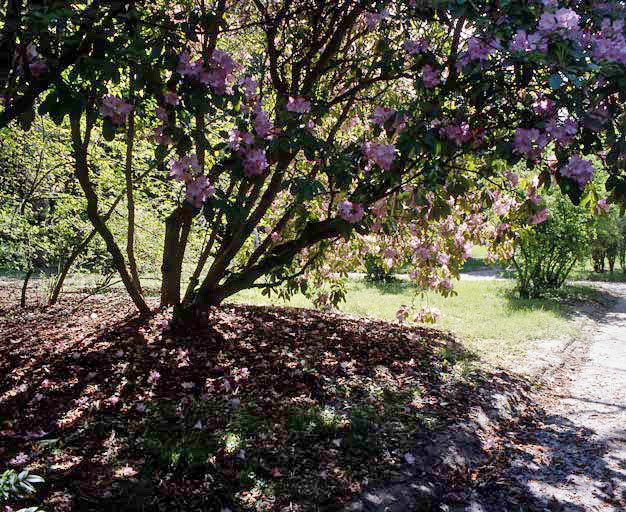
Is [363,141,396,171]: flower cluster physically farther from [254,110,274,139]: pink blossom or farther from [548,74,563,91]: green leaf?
[548,74,563,91]: green leaf

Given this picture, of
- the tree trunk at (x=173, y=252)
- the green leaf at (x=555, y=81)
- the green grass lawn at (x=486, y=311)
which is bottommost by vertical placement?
the green grass lawn at (x=486, y=311)

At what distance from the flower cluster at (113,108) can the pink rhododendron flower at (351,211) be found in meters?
1.47

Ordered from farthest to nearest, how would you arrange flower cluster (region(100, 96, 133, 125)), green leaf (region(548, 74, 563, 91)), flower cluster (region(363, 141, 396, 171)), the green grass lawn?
1. the green grass lawn
2. flower cluster (region(363, 141, 396, 171))
3. flower cluster (region(100, 96, 133, 125))
4. green leaf (region(548, 74, 563, 91))

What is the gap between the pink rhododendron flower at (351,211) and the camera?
3.46 m

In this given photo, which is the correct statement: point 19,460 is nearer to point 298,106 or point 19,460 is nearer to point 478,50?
point 298,106

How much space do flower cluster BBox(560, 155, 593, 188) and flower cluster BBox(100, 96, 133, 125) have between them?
7.60 feet

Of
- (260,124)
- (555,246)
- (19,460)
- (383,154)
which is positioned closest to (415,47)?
(383,154)

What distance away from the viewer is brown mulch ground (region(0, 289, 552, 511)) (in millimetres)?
2842

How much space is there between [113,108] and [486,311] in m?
9.15

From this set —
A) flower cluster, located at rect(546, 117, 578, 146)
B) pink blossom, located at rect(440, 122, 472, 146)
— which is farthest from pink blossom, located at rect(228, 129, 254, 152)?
flower cluster, located at rect(546, 117, 578, 146)

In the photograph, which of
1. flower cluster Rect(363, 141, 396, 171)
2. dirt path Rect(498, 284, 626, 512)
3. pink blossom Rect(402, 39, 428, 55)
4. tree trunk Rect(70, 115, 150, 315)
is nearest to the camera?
flower cluster Rect(363, 141, 396, 171)

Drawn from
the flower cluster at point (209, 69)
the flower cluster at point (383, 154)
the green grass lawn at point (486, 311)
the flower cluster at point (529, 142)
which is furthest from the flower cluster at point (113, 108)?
the green grass lawn at point (486, 311)

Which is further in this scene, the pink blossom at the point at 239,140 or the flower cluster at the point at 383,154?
the flower cluster at the point at 383,154

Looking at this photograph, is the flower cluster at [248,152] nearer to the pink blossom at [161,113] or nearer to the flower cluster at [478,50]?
the pink blossom at [161,113]
